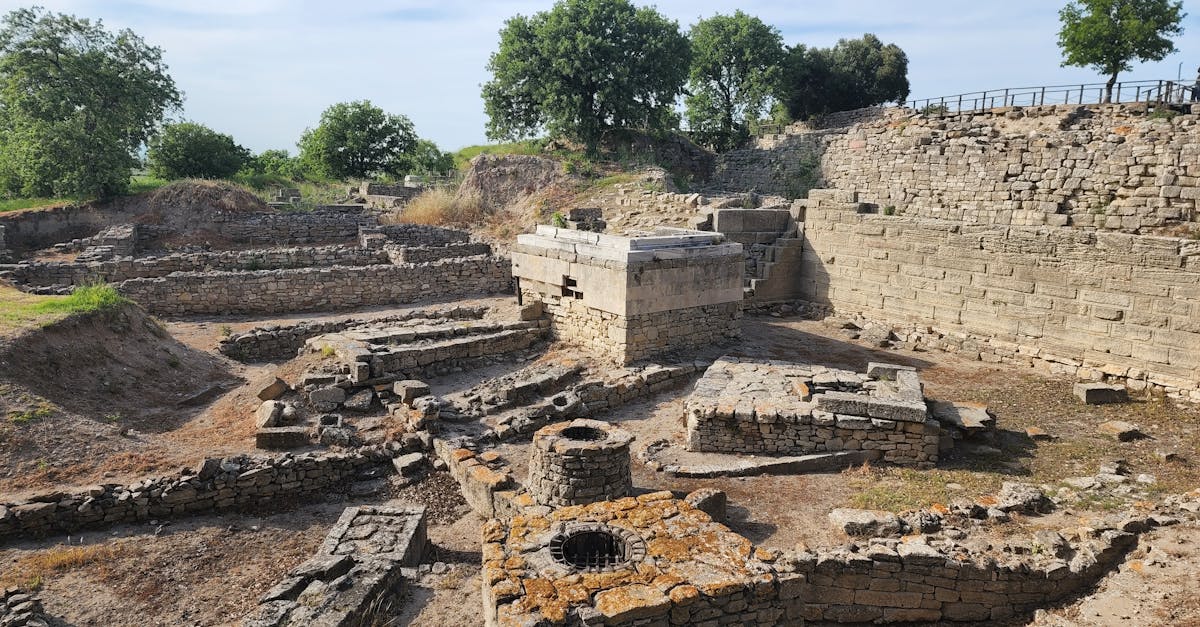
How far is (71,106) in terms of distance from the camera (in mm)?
24953

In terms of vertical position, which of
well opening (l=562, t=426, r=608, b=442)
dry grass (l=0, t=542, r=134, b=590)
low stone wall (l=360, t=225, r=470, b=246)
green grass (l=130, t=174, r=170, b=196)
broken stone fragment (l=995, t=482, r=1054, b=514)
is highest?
green grass (l=130, t=174, r=170, b=196)

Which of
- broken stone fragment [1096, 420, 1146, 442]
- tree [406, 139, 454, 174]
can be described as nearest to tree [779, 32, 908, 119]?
tree [406, 139, 454, 174]

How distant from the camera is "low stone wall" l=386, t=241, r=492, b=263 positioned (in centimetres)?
1877

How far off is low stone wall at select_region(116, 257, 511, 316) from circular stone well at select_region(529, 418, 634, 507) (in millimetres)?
10698

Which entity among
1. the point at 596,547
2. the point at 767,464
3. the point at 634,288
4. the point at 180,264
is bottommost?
the point at 767,464

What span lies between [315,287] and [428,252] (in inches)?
136

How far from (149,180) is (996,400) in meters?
30.0

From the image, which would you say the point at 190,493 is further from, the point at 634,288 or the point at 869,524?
the point at 869,524

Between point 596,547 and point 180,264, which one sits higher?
point 180,264

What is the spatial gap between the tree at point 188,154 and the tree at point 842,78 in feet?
89.2

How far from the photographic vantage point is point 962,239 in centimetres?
1316

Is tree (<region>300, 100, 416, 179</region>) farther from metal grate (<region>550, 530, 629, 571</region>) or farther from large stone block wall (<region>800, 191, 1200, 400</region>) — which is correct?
metal grate (<region>550, 530, 629, 571</region>)

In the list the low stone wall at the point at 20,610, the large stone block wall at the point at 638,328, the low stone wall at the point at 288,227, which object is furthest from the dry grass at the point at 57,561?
the low stone wall at the point at 288,227

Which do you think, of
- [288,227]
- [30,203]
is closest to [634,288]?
[288,227]
